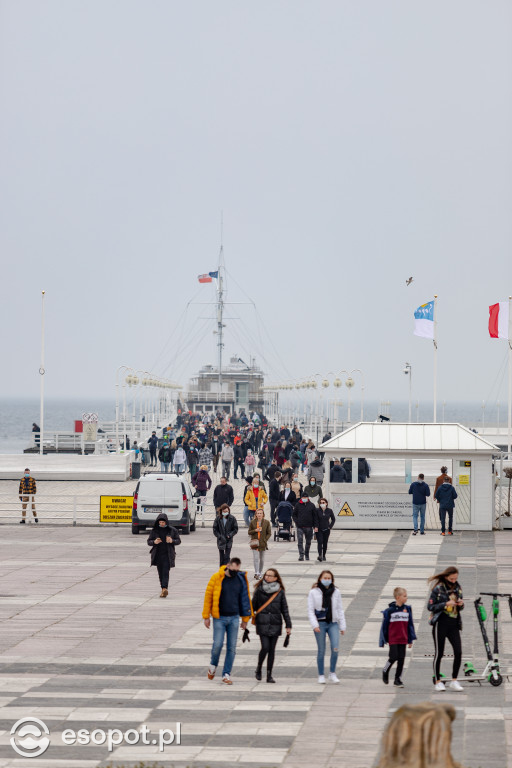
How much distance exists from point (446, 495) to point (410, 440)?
8.91 feet

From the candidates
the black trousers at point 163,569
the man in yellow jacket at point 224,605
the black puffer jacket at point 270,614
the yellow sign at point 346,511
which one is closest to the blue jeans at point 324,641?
the black puffer jacket at point 270,614

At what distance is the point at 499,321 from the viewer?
3953 cm

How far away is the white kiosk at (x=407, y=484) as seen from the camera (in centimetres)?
2889

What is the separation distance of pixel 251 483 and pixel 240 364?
124 metres

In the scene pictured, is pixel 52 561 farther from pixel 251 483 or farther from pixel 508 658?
pixel 508 658

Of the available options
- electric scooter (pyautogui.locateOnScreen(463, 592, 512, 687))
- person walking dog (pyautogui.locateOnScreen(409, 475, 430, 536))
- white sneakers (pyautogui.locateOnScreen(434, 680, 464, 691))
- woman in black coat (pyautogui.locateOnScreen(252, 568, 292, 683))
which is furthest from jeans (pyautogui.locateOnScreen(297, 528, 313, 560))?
white sneakers (pyautogui.locateOnScreen(434, 680, 464, 691))

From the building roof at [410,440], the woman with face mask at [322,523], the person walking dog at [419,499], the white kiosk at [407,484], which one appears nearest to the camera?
the woman with face mask at [322,523]

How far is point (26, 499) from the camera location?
3048 cm

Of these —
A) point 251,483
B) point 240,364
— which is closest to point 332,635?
point 251,483

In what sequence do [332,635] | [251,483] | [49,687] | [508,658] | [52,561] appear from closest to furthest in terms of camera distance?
1. [49,687]
2. [332,635]
3. [508,658]
4. [52,561]
5. [251,483]

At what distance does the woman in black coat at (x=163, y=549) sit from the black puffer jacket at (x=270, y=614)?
5389 mm

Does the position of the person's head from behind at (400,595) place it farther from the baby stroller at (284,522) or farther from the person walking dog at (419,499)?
the person walking dog at (419,499)

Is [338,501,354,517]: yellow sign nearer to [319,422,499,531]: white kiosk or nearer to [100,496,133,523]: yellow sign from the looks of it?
[319,422,499,531]: white kiosk

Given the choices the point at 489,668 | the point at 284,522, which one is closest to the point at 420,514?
the point at 284,522
